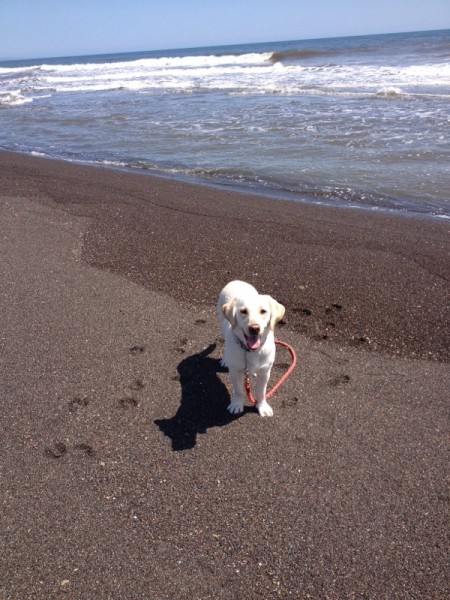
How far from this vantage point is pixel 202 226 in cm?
777

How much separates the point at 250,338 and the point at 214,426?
33.4 inches

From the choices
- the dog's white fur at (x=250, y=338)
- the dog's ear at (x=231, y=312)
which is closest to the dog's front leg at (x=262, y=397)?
the dog's white fur at (x=250, y=338)

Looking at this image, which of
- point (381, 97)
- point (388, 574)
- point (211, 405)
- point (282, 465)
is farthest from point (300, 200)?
point (381, 97)

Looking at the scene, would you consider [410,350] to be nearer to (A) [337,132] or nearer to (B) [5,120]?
(A) [337,132]

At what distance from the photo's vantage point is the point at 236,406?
4027mm

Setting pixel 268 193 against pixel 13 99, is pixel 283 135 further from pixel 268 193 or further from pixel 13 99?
pixel 13 99

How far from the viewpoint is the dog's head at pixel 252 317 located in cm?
346

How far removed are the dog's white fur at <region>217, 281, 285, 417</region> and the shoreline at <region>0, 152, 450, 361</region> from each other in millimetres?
1262

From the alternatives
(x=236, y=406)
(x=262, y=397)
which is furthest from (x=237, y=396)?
(x=262, y=397)

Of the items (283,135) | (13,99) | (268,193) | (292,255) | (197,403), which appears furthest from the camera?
(13,99)

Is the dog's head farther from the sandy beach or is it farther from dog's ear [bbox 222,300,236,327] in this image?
the sandy beach

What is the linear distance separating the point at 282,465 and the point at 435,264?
13.2 feet

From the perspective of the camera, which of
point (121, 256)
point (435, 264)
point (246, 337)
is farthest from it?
point (121, 256)

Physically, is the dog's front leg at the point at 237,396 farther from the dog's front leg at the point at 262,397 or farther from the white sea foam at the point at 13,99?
the white sea foam at the point at 13,99
